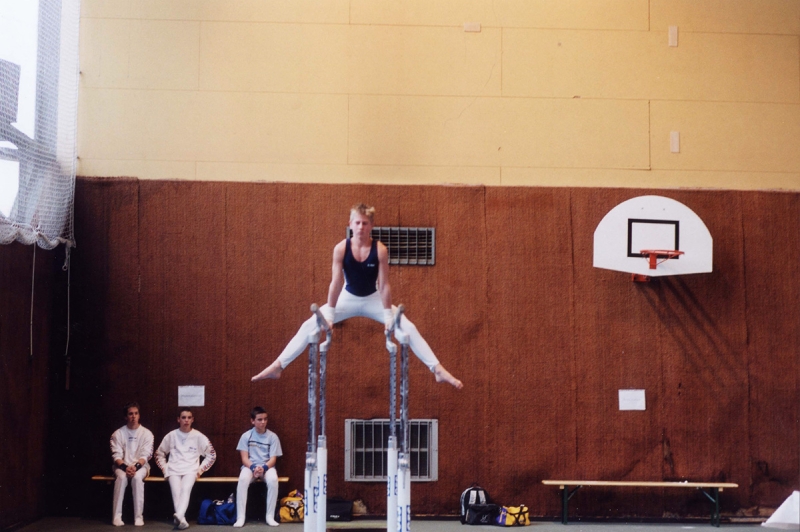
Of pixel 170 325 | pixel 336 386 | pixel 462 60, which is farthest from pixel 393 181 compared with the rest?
pixel 170 325

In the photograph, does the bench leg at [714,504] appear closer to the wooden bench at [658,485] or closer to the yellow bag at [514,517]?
the wooden bench at [658,485]

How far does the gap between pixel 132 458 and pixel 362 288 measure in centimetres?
360

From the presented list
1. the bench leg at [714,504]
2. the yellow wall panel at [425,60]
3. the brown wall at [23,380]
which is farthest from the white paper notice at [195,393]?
the bench leg at [714,504]

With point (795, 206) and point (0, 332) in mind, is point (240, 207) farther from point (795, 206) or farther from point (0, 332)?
point (795, 206)

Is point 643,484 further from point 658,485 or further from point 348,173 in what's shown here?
point 348,173

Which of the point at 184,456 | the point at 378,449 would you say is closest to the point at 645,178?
the point at 378,449

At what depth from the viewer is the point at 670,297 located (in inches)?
327

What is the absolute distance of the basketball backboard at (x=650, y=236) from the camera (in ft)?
26.4

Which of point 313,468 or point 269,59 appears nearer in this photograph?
point 313,468

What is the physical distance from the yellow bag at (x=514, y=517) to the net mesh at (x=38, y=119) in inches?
198

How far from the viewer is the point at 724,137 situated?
8.52 meters

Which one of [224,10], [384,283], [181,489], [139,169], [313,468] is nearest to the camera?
[313,468]

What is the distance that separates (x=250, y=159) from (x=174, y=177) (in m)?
0.80

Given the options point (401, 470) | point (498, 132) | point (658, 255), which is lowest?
point (401, 470)
